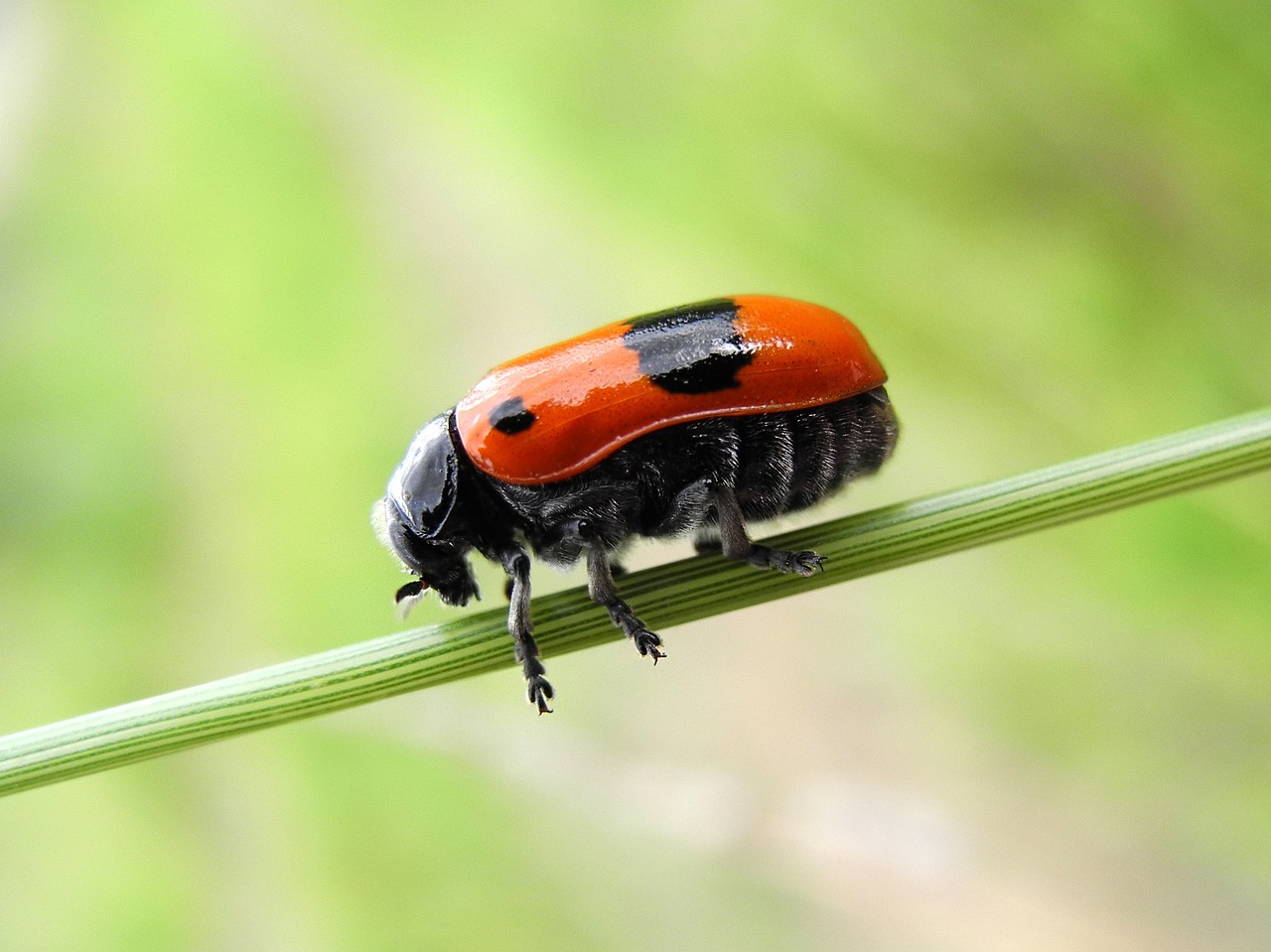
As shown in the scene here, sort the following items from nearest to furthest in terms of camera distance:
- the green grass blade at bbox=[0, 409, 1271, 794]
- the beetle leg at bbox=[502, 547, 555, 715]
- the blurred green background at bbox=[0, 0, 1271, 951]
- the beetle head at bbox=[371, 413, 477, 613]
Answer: the green grass blade at bbox=[0, 409, 1271, 794], the beetle leg at bbox=[502, 547, 555, 715], the beetle head at bbox=[371, 413, 477, 613], the blurred green background at bbox=[0, 0, 1271, 951]

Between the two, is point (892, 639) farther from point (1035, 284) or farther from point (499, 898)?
point (499, 898)

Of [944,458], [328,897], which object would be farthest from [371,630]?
[944,458]

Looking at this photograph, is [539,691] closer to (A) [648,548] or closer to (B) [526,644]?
(B) [526,644]

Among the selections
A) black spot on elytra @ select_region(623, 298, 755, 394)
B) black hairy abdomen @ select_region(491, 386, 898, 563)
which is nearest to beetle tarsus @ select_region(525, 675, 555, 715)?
black hairy abdomen @ select_region(491, 386, 898, 563)

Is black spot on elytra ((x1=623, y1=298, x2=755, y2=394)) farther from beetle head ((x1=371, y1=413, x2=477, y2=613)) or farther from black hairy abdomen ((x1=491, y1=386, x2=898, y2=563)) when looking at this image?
beetle head ((x1=371, y1=413, x2=477, y2=613))

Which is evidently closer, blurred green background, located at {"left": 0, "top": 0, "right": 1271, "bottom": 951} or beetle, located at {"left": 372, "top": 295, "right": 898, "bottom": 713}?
beetle, located at {"left": 372, "top": 295, "right": 898, "bottom": 713}

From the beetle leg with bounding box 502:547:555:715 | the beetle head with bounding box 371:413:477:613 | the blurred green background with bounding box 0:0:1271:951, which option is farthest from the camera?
the blurred green background with bounding box 0:0:1271:951
